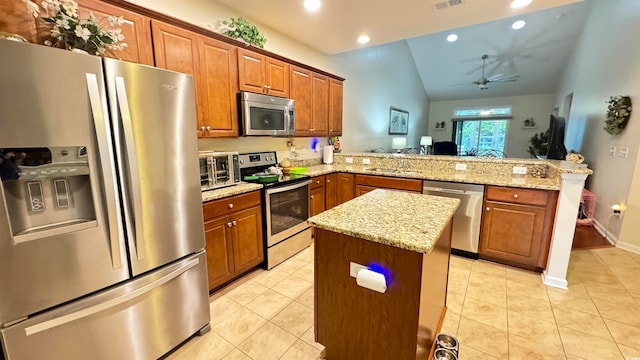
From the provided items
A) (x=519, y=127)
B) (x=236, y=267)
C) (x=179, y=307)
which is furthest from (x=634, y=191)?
(x=519, y=127)

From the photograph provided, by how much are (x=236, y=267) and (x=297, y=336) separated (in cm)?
86

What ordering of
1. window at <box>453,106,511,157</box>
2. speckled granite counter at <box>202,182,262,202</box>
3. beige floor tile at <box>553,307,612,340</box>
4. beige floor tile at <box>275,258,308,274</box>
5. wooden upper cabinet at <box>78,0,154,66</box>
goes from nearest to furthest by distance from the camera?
wooden upper cabinet at <box>78,0,154,66</box>, beige floor tile at <box>553,307,612,340</box>, speckled granite counter at <box>202,182,262,202</box>, beige floor tile at <box>275,258,308,274</box>, window at <box>453,106,511,157</box>

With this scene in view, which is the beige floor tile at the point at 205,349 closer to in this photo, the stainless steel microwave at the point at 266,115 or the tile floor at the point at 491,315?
the tile floor at the point at 491,315

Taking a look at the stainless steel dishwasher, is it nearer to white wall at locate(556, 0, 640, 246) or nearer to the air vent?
the air vent

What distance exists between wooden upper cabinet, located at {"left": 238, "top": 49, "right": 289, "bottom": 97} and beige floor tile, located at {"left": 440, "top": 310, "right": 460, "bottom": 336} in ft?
8.64

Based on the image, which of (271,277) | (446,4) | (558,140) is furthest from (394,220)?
(558,140)

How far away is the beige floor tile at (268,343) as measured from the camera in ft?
5.53

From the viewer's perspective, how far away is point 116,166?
1313mm

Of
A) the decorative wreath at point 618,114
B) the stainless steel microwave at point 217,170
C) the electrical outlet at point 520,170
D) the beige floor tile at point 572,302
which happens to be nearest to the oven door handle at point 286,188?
the stainless steel microwave at point 217,170

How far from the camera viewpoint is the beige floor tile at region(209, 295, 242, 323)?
203cm

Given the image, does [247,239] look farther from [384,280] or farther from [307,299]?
[384,280]

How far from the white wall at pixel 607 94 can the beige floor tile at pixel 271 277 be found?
4105mm

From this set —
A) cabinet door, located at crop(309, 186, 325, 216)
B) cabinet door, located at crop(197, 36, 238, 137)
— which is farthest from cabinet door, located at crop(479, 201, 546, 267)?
cabinet door, located at crop(197, 36, 238, 137)

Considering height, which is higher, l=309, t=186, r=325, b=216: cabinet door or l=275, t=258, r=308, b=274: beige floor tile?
l=309, t=186, r=325, b=216: cabinet door
